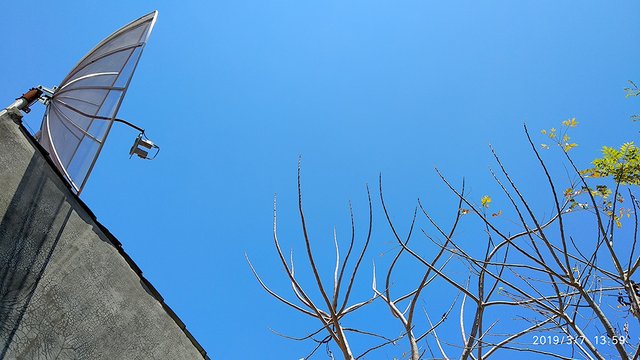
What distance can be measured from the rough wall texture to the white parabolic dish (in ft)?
2.57

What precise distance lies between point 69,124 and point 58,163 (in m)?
0.76

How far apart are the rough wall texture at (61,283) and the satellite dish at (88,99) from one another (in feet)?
2.55

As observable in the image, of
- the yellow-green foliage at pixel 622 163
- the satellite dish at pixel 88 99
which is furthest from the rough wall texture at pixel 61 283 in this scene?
the yellow-green foliage at pixel 622 163

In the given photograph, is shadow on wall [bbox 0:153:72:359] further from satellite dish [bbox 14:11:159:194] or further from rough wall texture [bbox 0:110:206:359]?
satellite dish [bbox 14:11:159:194]

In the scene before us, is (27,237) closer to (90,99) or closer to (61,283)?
(61,283)

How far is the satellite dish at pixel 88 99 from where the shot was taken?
20.1ft

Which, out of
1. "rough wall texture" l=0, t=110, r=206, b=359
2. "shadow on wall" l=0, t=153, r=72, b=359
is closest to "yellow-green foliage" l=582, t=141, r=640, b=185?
"rough wall texture" l=0, t=110, r=206, b=359

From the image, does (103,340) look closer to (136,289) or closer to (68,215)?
(136,289)

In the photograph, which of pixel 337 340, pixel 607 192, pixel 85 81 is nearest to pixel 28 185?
pixel 85 81

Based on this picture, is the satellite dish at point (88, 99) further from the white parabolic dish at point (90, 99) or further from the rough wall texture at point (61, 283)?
the rough wall texture at point (61, 283)

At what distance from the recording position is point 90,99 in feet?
21.9

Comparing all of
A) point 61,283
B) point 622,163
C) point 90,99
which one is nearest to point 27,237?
point 61,283

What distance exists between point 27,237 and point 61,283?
0.57 m

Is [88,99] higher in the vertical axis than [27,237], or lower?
higher
